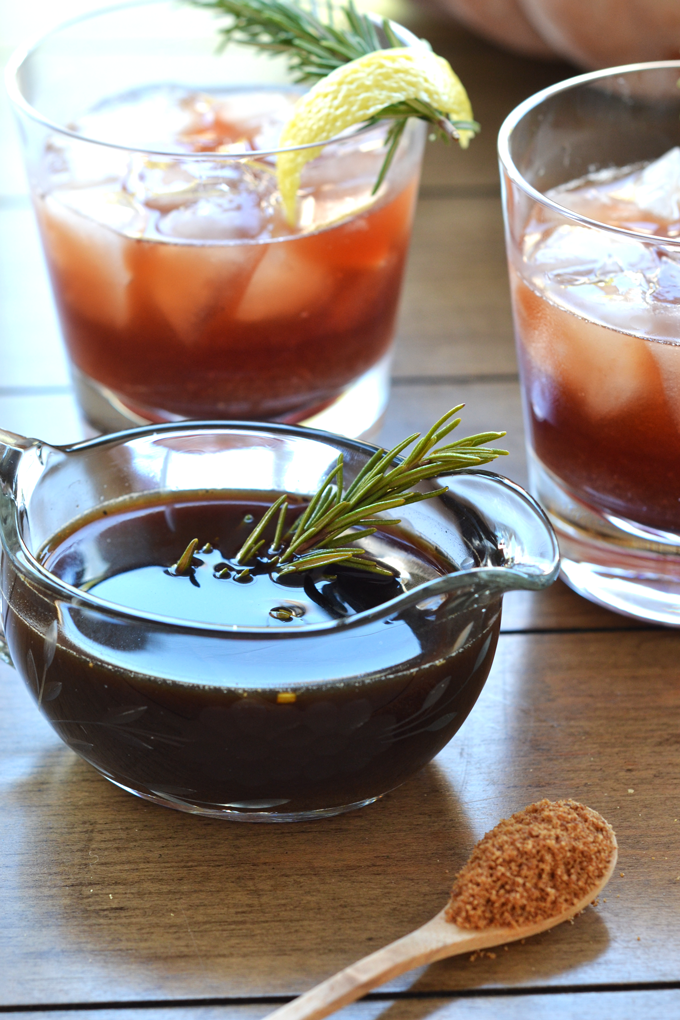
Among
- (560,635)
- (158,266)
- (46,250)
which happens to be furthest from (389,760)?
(46,250)

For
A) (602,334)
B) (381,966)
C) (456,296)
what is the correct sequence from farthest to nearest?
(456,296) → (602,334) → (381,966)

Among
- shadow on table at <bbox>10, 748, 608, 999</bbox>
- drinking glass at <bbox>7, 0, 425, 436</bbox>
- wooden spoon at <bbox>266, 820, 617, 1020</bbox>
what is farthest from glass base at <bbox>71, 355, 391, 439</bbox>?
wooden spoon at <bbox>266, 820, 617, 1020</bbox>

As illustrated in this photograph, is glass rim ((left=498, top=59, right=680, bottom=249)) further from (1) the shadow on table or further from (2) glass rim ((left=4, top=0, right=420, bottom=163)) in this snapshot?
(1) the shadow on table

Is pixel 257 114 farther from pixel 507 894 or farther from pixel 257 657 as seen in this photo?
pixel 507 894

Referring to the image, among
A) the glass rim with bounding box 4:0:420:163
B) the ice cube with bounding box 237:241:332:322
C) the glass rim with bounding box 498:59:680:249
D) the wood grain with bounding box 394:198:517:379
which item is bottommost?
the wood grain with bounding box 394:198:517:379

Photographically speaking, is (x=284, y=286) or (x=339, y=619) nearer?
(x=339, y=619)

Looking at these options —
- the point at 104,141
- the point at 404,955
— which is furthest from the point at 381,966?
the point at 104,141
